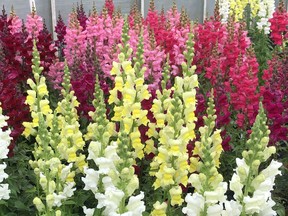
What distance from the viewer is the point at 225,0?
10531mm

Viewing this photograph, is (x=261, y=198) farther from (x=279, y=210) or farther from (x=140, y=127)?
(x=140, y=127)

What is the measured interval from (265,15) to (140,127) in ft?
20.5

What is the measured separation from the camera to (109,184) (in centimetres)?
338

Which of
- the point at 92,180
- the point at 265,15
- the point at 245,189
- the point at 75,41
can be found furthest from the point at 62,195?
the point at 265,15

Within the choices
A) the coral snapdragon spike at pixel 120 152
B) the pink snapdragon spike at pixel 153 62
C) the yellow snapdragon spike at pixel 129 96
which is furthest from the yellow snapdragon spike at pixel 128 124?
the pink snapdragon spike at pixel 153 62

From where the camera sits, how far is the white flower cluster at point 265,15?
951 cm

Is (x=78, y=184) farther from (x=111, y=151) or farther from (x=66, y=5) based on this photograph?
(x=66, y=5)

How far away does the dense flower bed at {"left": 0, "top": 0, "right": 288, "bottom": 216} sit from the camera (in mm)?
3072

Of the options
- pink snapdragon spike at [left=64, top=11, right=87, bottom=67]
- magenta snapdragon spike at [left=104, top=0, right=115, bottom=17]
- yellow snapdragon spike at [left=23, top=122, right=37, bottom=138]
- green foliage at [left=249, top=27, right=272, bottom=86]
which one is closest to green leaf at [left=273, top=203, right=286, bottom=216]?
yellow snapdragon spike at [left=23, top=122, right=37, bottom=138]

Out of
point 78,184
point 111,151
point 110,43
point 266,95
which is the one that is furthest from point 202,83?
point 111,151

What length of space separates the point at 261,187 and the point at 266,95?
5.64 ft

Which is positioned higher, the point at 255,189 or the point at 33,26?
the point at 33,26

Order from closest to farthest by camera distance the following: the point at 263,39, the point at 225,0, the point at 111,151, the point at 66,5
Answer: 1. the point at 111,151
2. the point at 263,39
3. the point at 66,5
4. the point at 225,0

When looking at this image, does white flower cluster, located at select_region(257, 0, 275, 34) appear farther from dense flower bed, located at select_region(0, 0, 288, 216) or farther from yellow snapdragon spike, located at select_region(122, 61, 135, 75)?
yellow snapdragon spike, located at select_region(122, 61, 135, 75)
